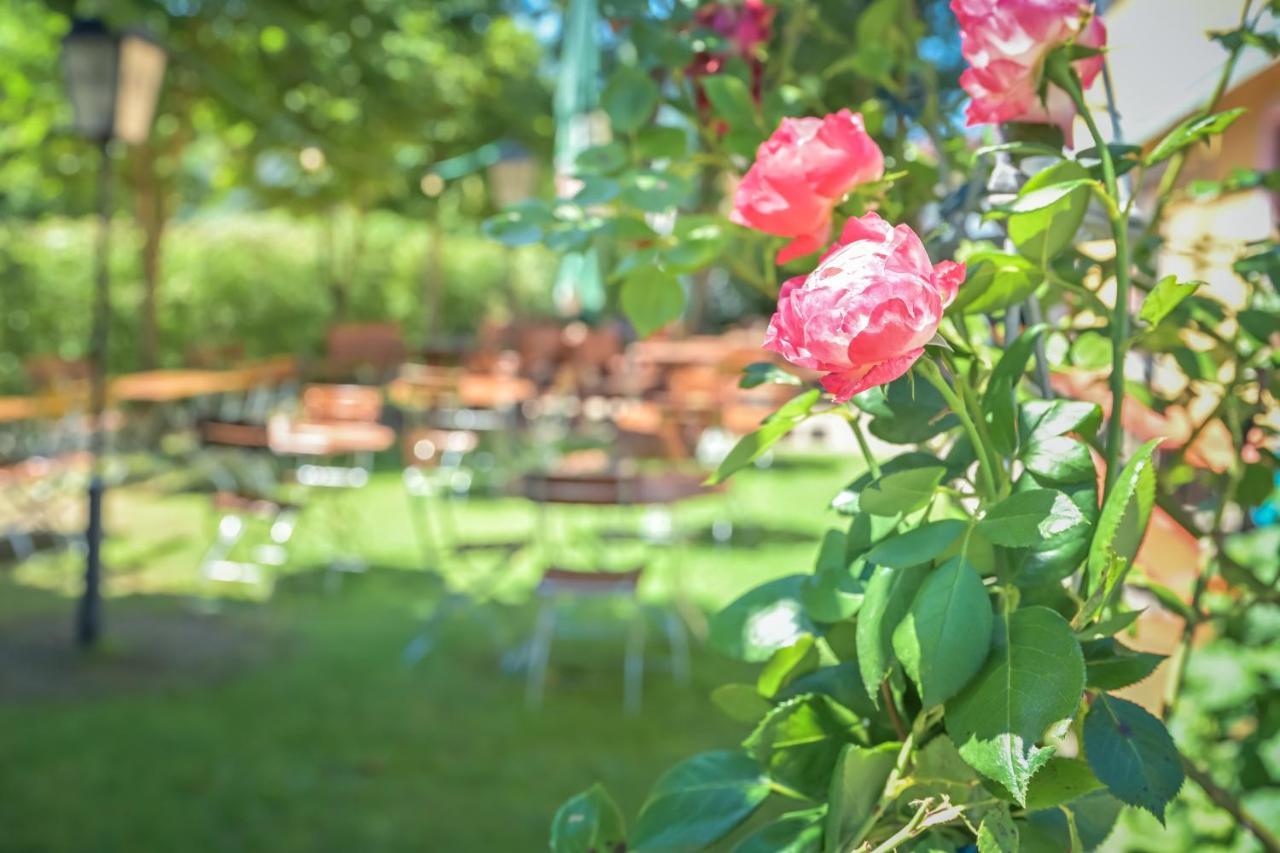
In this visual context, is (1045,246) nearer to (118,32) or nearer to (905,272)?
(905,272)

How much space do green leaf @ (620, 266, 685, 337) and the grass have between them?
2322 millimetres

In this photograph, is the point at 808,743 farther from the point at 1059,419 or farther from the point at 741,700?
the point at 1059,419

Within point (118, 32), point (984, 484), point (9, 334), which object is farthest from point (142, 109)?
point (9, 334)

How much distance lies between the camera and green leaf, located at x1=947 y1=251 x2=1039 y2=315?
0.74m

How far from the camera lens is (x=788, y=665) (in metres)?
0.78

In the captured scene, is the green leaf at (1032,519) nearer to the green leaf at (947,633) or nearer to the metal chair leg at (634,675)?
the green leaf at (947,633)

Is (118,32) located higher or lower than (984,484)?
higher

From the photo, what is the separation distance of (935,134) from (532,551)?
22.2 feet

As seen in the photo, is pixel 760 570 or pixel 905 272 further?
pixel 760 570

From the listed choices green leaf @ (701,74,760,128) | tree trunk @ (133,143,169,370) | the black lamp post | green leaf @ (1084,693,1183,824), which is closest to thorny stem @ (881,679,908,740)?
green leaf @ (1084,693,1183,824)

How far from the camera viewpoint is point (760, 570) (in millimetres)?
7016

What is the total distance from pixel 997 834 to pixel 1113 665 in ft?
0.42

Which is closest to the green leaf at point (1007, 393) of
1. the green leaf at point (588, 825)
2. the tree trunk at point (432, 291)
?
the green leaf at point (588, 825)

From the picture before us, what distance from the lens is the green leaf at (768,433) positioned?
31.1 inches
